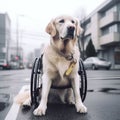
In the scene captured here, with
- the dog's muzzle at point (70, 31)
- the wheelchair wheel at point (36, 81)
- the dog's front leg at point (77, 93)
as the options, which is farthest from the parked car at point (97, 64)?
the dog's muzzle at point (70, 31)

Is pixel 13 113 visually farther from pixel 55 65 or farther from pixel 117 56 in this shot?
pixel 117 56

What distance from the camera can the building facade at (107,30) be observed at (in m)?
42.2

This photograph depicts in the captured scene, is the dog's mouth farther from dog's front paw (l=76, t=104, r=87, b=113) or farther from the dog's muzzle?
dog's front paw (l=76, t=104, r=87, b=113)

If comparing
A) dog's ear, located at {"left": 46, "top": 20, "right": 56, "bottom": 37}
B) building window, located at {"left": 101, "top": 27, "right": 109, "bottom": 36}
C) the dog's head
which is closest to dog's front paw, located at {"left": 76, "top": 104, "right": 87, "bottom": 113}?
the dog's head

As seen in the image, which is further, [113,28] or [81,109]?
[113,28]

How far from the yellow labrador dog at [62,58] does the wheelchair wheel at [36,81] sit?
0.25 meters

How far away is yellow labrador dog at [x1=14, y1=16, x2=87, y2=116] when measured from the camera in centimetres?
485

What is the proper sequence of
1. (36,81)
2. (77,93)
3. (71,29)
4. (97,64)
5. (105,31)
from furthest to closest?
(105,31) → (97,64) → (36,81) → (77,93) → (71,29)

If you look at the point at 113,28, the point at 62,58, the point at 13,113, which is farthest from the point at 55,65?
the point at 113,28

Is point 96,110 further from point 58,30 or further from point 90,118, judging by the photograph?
point 58,30

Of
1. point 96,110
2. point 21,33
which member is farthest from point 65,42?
point 21,33

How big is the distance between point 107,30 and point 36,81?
42.3 m

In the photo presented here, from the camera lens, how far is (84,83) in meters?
5.45

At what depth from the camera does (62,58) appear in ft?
16.1
